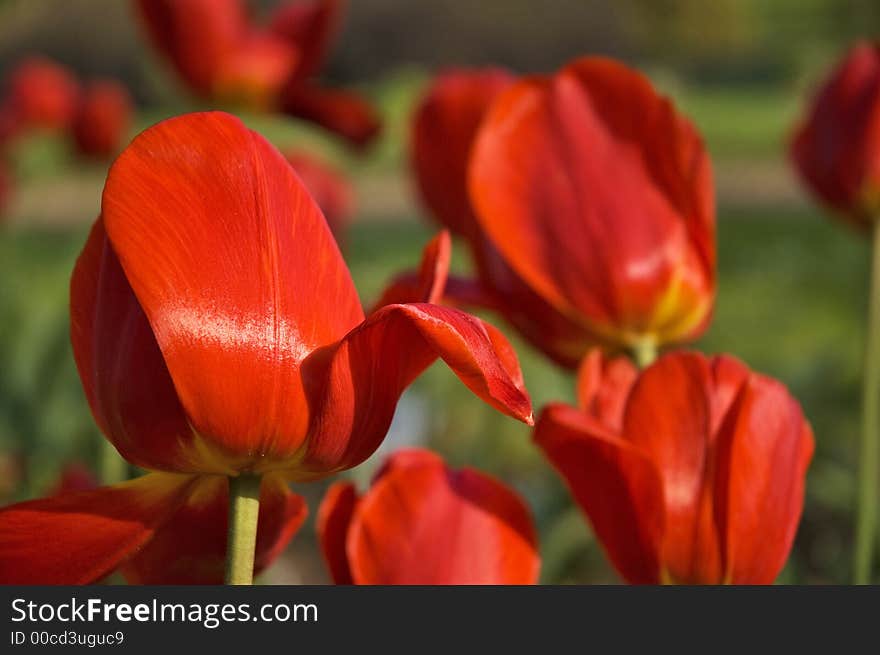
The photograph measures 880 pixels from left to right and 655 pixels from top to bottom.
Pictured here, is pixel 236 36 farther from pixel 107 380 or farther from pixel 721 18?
pixel 721 18

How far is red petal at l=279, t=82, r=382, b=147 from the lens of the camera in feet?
3.26

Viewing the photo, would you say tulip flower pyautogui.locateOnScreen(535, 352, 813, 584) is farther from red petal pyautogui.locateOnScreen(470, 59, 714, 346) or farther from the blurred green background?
the blurred green background

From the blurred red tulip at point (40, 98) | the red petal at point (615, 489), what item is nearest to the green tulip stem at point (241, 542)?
the red petal at point (615, 489)

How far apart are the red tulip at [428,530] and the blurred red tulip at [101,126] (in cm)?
210

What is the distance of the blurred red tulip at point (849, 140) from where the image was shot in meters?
0.87

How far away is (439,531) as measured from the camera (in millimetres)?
411

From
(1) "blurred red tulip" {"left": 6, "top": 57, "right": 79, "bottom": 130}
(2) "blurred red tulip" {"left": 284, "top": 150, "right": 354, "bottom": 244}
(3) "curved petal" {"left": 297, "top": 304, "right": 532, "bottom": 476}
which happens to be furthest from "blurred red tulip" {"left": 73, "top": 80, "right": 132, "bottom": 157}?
(3) "curved petal" {"left": 297, "top": 304, "right": 532, "bottom": 476}

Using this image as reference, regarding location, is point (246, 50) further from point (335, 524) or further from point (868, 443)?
point (335, 524)

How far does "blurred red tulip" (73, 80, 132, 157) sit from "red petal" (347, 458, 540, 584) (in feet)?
6.93

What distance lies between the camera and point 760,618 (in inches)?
15.5

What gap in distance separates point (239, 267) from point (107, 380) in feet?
0.16

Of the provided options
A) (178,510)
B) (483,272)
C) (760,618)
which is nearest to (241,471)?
(178,510)

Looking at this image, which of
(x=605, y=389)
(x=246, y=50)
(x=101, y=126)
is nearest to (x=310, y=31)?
→ (x=246, y=50)

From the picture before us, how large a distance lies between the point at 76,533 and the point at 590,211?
29 cm
